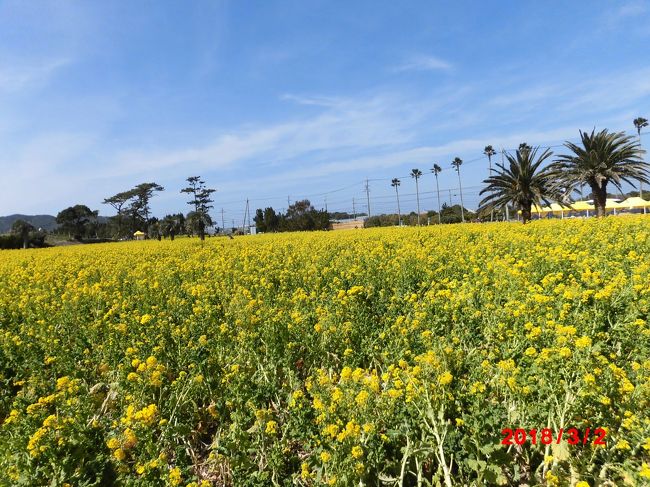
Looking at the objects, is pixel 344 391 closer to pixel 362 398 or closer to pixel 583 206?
pixel 362 398

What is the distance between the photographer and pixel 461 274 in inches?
239

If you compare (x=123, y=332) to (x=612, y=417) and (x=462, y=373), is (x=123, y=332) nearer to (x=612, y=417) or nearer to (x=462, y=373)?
(x=462, y=373)

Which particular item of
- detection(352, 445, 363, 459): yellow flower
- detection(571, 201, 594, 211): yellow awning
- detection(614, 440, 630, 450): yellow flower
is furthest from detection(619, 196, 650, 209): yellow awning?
detection(352, 445, 363, 459): yellow flower

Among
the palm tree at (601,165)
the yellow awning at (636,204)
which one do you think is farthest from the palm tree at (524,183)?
the yellow awning at (636,204)

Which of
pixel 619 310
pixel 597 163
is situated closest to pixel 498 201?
pixel 597 163

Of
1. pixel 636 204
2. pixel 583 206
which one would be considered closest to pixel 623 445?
pixel 583 206

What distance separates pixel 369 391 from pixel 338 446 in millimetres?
438
